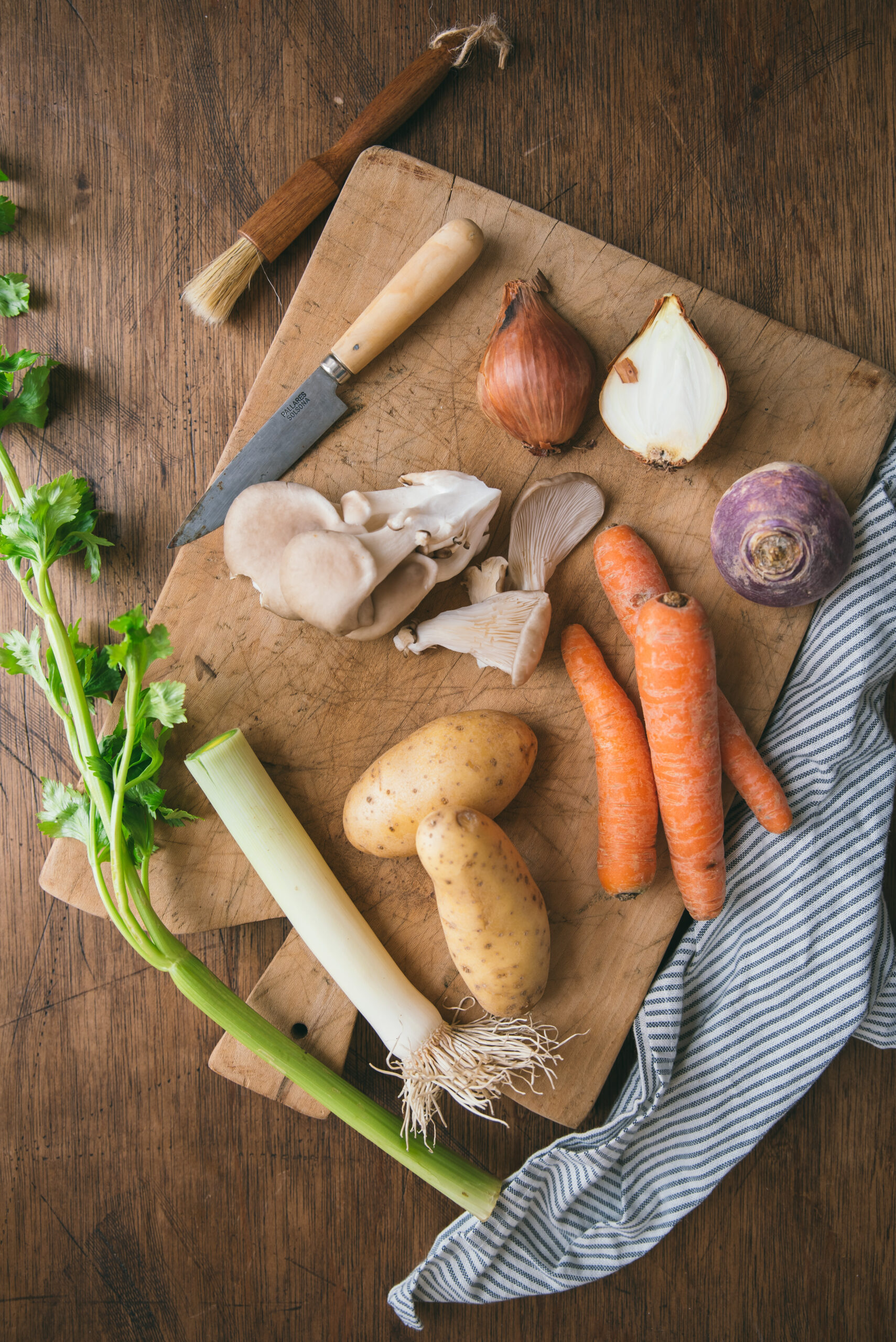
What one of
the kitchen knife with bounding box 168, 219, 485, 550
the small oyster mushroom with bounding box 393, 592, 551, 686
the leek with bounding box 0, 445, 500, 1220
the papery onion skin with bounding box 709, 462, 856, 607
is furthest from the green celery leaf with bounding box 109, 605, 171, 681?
the papery onion skin with bounding box 709, 462, 856, 607

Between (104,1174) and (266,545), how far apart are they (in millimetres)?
1556

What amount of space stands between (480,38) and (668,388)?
945 mm

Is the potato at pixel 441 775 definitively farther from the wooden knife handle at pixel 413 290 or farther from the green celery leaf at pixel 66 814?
the wooden knife handle at pixel 413 290

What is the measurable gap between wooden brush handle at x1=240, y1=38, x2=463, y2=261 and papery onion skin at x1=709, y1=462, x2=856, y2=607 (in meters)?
1.10

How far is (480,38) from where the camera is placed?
1.64 meters

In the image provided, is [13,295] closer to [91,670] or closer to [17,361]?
[17,361]

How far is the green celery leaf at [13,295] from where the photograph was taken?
163 cm

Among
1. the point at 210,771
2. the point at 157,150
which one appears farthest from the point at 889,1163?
the point at 157,150

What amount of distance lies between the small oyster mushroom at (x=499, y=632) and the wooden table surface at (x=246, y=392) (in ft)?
2.27

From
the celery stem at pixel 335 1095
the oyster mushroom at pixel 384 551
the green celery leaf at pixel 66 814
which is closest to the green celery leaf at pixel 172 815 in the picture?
the green celery leaf at pixel 66 814

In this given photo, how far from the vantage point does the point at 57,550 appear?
1.56 meters

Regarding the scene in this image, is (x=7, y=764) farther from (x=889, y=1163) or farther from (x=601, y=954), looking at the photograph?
(x=889, y=1163)

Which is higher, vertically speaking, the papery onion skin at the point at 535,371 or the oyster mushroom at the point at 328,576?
the papery onion skin at the point at 535,371

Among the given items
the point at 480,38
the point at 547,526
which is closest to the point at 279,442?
the point at 547,526
